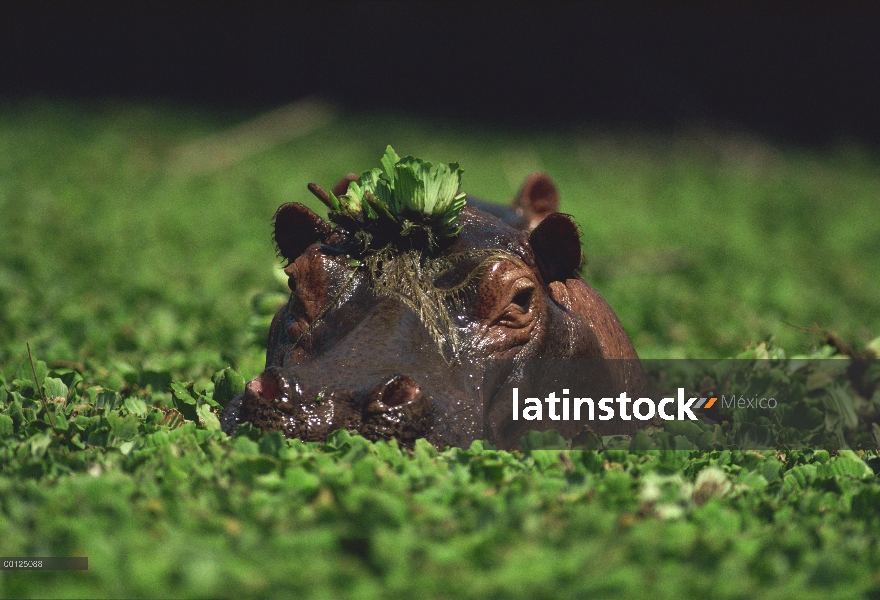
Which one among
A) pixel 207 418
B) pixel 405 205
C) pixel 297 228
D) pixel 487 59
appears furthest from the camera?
pixel 487 59

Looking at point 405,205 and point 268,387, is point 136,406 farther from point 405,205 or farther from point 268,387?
point 405,205

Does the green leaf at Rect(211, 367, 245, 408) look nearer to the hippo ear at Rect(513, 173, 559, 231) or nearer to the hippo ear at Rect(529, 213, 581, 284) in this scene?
the hippo ear at Rect(529, 213, 581, 284)

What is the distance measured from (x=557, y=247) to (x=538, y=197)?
131 centimetres

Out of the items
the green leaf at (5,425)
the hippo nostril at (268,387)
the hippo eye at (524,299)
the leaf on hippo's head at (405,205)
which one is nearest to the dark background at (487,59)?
the leaf on hippo's head at (405,205)

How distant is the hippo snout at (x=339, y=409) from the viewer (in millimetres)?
3012

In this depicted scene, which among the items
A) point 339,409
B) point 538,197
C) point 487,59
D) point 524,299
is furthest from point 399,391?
point 487,59

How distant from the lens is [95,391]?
396 centimetres

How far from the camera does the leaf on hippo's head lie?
140 inches

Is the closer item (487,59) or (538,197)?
(538,197)

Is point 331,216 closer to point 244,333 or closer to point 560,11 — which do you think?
point 244,333

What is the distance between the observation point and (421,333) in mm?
3352

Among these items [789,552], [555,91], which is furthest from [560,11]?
[789,552]

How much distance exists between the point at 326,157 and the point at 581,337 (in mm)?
9495

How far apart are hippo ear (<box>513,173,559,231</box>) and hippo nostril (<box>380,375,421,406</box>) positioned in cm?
214
